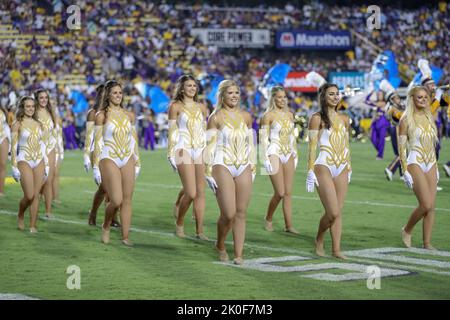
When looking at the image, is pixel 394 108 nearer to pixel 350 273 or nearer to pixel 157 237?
pixel 157 237

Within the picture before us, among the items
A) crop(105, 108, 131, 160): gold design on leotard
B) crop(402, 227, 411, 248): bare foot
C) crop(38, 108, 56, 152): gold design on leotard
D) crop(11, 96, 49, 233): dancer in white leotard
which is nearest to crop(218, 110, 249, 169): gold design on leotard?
crop(105, 108, 131, 160): gold design on leotard

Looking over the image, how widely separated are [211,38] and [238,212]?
30952mm

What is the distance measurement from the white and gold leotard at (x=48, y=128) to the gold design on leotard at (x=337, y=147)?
177 inches

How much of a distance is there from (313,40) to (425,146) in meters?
32.3

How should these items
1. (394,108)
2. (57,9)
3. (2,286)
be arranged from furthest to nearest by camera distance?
(57,9), (394,108), (2,286)

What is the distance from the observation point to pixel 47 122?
1305cm

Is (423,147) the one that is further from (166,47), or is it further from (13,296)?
(166,47)

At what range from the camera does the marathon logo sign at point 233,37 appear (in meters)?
39.2

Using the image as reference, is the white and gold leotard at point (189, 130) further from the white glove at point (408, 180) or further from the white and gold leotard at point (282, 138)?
the white glove at point (408, 180)

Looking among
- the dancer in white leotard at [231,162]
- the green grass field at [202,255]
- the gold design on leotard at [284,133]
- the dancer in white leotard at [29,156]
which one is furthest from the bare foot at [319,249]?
the dancer in white leotard at [29,156]

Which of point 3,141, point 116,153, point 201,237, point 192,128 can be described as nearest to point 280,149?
point 192,128

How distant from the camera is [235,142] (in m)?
8.94

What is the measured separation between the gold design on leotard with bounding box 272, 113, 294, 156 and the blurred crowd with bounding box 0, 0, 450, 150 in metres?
17.2
